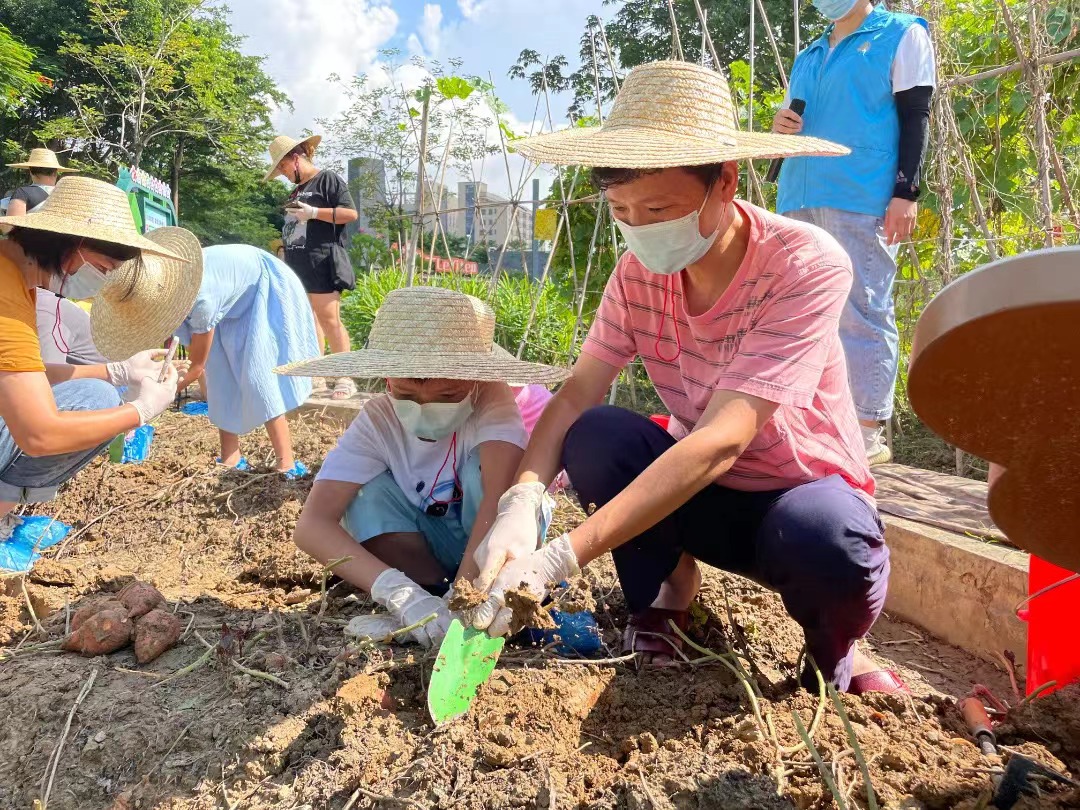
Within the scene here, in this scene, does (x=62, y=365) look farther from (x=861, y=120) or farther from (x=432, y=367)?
(x=861, y=120)

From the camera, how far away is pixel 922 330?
2.54ft

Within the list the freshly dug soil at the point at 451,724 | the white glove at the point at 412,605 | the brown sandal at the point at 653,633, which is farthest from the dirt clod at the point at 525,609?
the brown sandal at the point at 653,633

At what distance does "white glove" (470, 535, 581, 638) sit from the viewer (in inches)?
54.4

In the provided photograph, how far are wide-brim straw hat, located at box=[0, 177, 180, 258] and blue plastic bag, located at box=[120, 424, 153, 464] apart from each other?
1439mm

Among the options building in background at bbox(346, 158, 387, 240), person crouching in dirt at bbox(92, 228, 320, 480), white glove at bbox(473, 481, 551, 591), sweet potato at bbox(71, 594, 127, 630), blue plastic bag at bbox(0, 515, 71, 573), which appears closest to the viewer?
white glove at bbox(473, 481, 551, 591)

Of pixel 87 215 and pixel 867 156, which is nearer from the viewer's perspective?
pixel 87 215

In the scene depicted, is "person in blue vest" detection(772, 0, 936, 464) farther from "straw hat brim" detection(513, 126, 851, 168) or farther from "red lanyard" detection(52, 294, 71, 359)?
"red lanyard" detection(52, 294, 71, 359)

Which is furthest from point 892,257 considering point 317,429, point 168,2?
point 168,2

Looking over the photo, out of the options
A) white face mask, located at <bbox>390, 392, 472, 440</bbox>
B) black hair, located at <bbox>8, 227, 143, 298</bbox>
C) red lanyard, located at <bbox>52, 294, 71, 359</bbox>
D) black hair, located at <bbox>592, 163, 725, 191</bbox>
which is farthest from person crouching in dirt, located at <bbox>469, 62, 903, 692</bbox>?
red lanyard, located at <bbox>52, 294, 71, 359</bbox>

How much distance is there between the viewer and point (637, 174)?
1.52 meters

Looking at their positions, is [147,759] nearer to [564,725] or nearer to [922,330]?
[564,725]

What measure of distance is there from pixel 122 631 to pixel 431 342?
3.31 ft

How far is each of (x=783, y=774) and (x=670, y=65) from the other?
131 cm

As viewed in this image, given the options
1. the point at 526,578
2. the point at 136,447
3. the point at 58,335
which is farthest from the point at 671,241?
the point at 136,447
